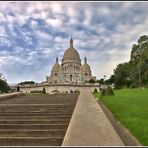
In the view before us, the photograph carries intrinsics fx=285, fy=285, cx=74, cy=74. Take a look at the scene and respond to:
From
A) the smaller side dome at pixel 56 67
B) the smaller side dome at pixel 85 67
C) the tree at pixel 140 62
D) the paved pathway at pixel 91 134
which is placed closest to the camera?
the paved pathway at pixel 91 134

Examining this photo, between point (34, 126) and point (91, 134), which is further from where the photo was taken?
point (34, 126)

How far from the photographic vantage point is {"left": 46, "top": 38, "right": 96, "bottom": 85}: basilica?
109750 mm

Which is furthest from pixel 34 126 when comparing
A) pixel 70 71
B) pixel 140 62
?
Result: pixel 70 71

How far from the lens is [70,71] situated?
362ft

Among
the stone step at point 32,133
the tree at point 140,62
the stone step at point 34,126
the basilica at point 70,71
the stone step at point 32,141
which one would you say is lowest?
the stone step at point 32,141

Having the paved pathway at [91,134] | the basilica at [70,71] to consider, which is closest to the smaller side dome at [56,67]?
the basilica at [70,71]

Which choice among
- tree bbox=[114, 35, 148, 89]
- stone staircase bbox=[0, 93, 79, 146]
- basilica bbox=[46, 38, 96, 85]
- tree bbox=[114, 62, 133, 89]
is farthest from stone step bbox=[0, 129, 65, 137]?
A: basilica bbox=[46, 38, 96, 85]

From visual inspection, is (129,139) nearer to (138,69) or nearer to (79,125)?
(79,125)

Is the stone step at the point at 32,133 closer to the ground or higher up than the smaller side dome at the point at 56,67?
closer to the ground

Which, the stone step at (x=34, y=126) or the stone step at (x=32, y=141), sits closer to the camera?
the stone step at (x=32, y=141)

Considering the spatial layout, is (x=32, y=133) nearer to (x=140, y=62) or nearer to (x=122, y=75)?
(x=140, y=62)

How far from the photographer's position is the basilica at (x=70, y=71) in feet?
360

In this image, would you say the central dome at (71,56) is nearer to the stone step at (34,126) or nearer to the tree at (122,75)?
the tree at (122,75)

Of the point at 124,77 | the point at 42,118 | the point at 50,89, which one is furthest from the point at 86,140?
the point at 50,89
